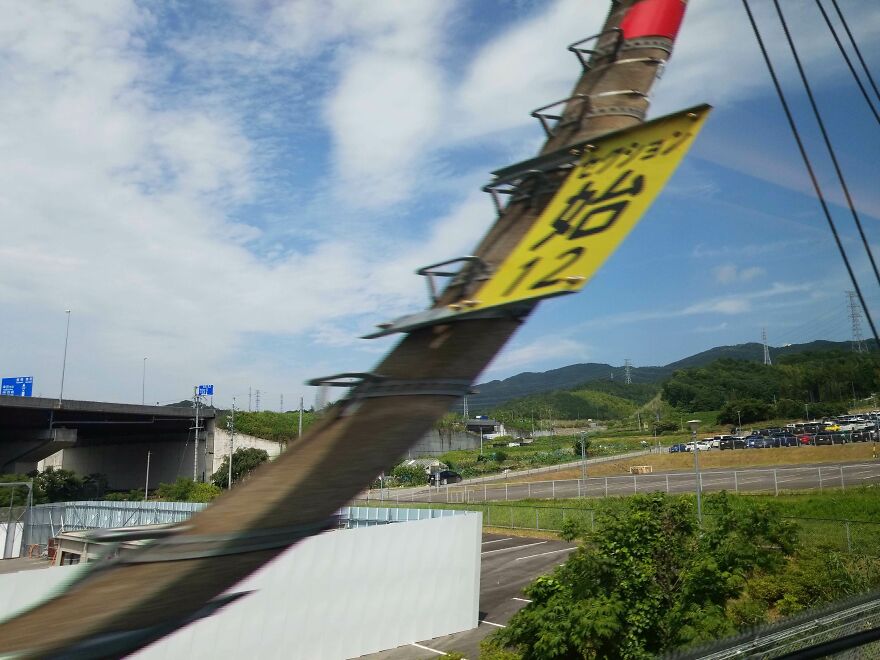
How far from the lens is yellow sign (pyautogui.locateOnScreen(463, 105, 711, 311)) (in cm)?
224

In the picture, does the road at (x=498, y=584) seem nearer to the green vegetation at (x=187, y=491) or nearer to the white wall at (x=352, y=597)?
the white wall at (x=352, y=597)

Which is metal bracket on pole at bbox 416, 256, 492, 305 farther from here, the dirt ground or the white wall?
the dirt ground

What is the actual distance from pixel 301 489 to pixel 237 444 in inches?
2303

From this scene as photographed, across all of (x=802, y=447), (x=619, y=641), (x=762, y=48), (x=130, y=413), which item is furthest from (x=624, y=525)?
(x=130, y=413)

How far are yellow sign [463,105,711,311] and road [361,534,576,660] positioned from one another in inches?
475

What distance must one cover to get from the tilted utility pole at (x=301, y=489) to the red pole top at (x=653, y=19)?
0.95m

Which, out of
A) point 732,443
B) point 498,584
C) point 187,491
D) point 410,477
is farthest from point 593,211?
point 410,477

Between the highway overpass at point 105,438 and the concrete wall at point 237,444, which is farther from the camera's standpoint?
Result: the concrete wall at point 237,444

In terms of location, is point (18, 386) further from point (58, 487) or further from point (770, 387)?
point (770, 387)

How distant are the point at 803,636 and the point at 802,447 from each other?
1986 inches

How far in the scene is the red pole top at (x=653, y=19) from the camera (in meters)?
3.09

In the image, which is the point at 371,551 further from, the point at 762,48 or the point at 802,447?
the point at 802,447

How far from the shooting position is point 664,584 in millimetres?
10023

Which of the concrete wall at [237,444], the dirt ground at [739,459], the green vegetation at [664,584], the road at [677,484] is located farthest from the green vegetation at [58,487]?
the green vegetation at [664,584]
